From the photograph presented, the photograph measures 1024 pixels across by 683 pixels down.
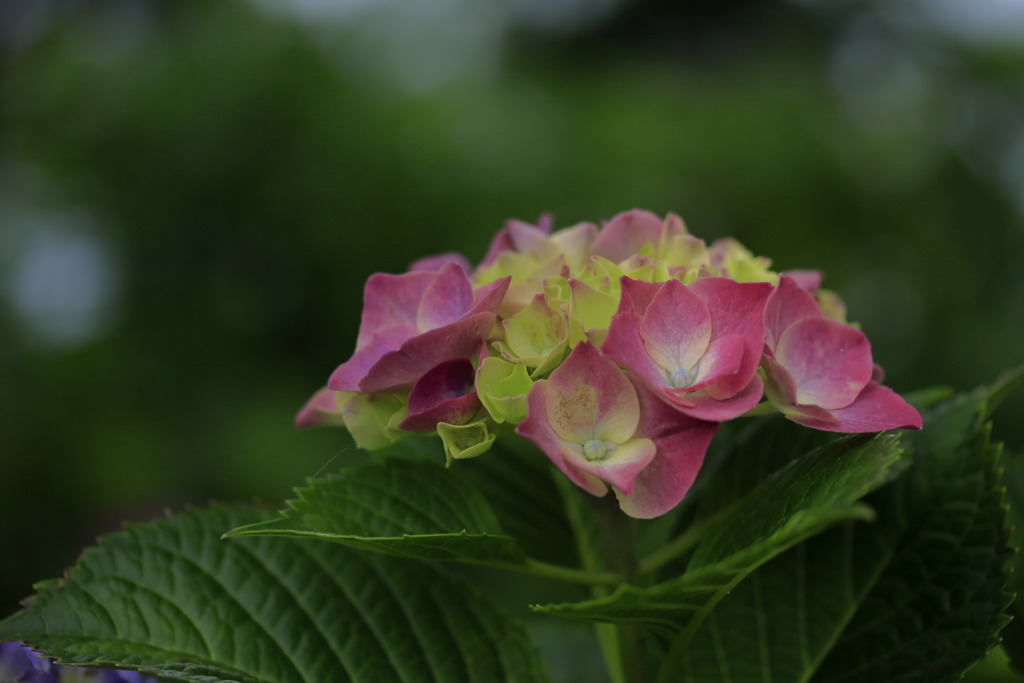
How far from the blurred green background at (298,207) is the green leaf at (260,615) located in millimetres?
2136

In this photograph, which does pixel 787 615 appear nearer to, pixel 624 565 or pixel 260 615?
pixel 624 565

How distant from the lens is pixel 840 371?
53 cm

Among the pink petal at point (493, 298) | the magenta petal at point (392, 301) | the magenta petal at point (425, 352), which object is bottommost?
the magenta petal at point (425, 352)

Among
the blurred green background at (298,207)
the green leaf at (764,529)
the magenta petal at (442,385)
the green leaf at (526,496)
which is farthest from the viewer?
the blurred green background at (298,207)

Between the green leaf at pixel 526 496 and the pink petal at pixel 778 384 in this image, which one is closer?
the pink petal at pixel 778 384

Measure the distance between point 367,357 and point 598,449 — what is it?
0.17m

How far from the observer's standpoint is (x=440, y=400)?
20.7 inches

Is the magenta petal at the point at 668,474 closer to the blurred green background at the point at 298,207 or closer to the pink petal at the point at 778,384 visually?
the pink petal at the point at 778,384

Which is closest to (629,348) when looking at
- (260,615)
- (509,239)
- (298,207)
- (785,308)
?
(785,308)

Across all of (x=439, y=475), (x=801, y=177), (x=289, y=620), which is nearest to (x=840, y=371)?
(x=439, y=475)

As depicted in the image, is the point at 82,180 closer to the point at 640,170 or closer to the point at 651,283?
the point at 640,170

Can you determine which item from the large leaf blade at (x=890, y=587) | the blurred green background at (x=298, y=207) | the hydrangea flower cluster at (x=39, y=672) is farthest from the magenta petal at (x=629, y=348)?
the blurred green background at (x=298, y=207)

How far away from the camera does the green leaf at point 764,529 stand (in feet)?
1.37

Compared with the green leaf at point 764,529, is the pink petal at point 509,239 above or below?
above
